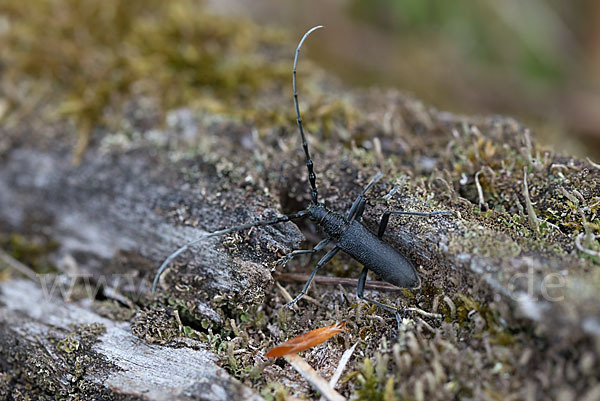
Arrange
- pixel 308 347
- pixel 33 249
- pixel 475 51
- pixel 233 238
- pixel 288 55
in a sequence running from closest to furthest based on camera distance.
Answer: pixel 308 347, pixel 233 238, pixel 33 249, pixel 288 55, pixel 475 51

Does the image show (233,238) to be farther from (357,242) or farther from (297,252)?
(357,242)

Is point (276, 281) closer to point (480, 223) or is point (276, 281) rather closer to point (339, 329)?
point (339, 329)

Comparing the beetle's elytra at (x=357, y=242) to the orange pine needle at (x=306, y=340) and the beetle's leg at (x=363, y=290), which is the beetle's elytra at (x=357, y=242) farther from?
the orange pine needle at (x=306, y=340)

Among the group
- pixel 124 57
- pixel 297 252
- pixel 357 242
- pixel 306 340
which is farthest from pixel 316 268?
pixel 124 57

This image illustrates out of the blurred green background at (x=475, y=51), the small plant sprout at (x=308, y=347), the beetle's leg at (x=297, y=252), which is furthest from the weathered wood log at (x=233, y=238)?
the blurred green background at (x=475, y=51)

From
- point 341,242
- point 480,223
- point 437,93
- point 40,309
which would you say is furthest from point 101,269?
point 437,93

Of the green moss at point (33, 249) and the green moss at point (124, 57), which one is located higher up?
the green moss at point (124, 57)
